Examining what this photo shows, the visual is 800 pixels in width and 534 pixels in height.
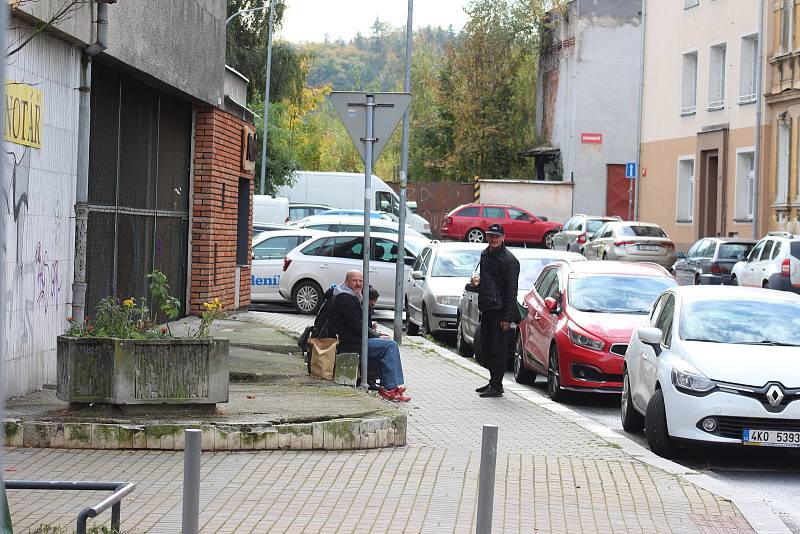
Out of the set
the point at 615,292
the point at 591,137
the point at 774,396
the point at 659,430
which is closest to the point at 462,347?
the point at 615,292

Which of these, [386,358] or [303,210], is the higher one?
[303,210]

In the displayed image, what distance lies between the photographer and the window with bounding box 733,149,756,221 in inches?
1516

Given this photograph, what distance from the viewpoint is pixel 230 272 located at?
19375 millimetres

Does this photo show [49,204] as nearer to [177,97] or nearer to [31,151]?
[31,151]

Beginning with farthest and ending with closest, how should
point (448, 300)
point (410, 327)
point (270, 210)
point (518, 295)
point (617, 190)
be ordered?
point (617, 190) < point (270, 210) < point (410, 327) < point (448, 300) < point (518, 295)

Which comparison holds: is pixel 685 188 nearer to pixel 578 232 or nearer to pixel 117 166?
pixel 578 232

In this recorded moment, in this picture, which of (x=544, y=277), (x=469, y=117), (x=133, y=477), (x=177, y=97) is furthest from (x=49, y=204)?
(x=469, y=117)

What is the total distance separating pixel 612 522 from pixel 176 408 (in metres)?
3.60

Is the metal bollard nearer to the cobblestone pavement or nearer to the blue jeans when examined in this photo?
the cobblestone pavement

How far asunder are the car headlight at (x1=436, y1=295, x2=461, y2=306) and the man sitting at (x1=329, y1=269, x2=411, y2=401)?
24.3ft

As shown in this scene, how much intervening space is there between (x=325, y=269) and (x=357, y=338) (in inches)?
470

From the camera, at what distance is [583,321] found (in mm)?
14109

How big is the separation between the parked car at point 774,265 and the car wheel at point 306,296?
9.94m

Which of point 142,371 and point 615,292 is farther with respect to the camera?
point 615,292
